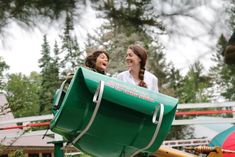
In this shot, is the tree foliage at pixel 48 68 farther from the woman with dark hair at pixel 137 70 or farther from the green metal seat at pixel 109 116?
the green metal seat at pixel 109 116

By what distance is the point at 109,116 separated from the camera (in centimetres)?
182

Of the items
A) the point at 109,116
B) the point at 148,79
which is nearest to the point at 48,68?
the point at 148,79

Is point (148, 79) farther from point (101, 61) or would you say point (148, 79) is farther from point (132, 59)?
point (101, 61)

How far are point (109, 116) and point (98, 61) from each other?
463 mm

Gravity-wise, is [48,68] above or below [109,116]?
below

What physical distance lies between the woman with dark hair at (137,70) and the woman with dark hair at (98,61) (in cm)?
13

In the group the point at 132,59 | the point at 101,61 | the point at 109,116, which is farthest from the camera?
the point at 132,59

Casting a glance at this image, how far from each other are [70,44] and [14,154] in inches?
21.8

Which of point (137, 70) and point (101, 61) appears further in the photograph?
point (137, 70)

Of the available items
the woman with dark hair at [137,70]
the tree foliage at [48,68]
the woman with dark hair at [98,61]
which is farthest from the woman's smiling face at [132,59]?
the tree foliage at [48,68]

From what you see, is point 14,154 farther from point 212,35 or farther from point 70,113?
point 212,35

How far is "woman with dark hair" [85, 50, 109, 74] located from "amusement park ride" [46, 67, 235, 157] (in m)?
0.30

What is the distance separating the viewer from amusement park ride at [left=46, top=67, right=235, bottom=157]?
176cm

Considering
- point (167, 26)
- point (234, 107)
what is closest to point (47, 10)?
point (167, 26)
